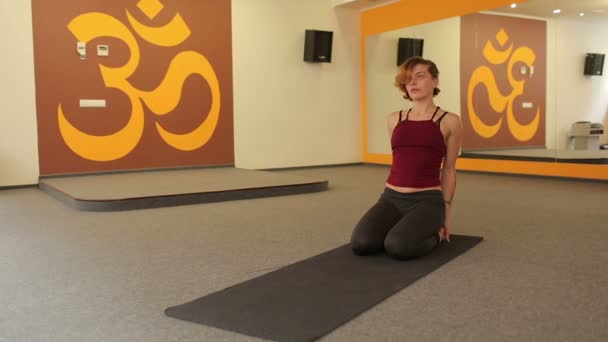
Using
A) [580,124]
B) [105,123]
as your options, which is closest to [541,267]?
[580,124]

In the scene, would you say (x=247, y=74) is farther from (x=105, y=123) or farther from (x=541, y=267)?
(x=541, y=267)

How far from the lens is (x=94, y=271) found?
3.20 metres

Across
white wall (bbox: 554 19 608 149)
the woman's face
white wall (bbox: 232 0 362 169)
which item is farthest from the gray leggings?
white wall (bbox: 232 0 362 169)

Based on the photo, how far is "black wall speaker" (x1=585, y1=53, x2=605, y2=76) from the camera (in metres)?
7.12

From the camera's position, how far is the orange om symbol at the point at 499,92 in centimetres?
794

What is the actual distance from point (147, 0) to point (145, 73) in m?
1.01

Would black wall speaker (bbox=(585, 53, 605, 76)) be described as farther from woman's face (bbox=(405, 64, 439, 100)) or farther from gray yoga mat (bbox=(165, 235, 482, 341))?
gray yoga mat (bbox=(165, 235, 482, 341))

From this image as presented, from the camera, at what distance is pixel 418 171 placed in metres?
3.48

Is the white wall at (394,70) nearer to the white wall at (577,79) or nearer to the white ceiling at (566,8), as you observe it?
the white ceiling at (566,8)

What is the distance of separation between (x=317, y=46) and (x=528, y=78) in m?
3.32

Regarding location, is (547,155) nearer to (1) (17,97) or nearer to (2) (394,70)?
(2) (394,70)

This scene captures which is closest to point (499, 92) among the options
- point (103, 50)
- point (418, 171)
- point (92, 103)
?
point (418, 171)

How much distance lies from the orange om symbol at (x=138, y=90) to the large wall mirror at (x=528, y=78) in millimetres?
3336

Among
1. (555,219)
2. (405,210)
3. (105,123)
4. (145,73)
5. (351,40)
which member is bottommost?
(555,219)
